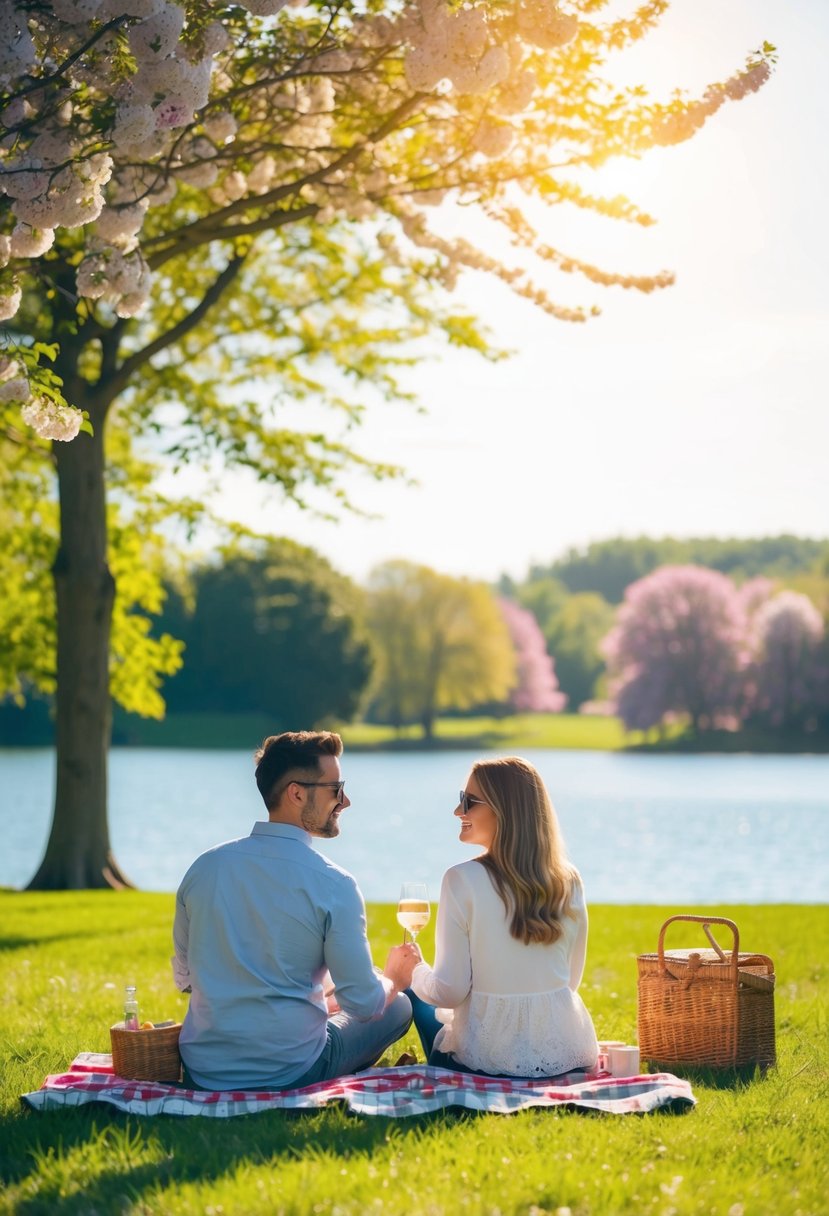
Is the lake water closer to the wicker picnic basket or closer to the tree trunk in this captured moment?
the tree trunk

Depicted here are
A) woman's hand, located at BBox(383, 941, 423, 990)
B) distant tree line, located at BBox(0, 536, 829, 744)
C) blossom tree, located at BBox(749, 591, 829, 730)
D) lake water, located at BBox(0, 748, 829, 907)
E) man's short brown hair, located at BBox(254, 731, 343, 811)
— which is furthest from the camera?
distant tree line, located at BBox(0, 536, 829, 744)

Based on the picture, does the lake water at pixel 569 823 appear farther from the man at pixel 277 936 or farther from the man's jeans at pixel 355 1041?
the man at pixel 277 936

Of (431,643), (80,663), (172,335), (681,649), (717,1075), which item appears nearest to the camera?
(717,1075)

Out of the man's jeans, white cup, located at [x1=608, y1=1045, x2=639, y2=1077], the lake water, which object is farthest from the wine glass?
the lake water

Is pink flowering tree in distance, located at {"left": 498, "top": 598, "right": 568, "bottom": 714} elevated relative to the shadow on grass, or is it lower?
elevated

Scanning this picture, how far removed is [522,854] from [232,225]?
8.33 meters

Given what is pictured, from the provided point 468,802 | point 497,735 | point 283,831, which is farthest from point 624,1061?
point 497,735

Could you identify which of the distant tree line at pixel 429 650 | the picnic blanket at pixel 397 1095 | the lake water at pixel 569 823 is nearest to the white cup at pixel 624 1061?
the picnic blanket at pixel 397 1095

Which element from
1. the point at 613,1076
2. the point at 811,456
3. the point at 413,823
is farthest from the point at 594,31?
the point at 811,456

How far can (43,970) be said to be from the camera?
390 inches

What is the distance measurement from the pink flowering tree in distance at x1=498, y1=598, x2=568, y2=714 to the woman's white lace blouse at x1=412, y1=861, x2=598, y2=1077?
69567mm

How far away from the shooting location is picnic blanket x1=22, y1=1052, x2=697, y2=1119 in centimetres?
517

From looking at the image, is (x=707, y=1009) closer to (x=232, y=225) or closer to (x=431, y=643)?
(x=232, y=225)

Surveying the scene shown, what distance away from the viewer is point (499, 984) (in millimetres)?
5535
